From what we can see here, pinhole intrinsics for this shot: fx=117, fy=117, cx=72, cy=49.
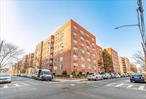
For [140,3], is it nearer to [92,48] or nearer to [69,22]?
[69,22]

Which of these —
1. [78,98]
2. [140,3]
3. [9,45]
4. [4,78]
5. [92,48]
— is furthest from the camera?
[92,48]

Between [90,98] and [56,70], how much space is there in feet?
137

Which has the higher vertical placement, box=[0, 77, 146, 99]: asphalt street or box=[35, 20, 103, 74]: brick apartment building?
box=[35, 20, 103, 74]: brick apartment building

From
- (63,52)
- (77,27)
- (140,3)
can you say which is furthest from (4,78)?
(77,27)

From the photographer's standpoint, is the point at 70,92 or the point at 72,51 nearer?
the point at 70,92

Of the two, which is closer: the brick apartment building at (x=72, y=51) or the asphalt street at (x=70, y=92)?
the asphalt street at (x=70, y=92)

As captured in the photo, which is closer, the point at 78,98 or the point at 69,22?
the point at 78,98

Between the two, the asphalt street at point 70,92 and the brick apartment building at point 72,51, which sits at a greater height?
the brick apartment building at point 72,51

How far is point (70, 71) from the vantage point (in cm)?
3962

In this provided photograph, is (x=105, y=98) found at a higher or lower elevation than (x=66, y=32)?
lower

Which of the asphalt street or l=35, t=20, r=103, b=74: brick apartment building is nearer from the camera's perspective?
the asphalt street

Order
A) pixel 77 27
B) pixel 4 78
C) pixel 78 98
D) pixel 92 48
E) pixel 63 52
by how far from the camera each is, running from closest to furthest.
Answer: pixel 78 98 < pixel 4 78 < pixel 63 52 < pixel 77 27 < pixel 92 48

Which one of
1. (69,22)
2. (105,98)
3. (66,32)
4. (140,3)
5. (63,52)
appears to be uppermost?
(69,22)

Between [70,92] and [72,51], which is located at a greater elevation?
[72,51]
